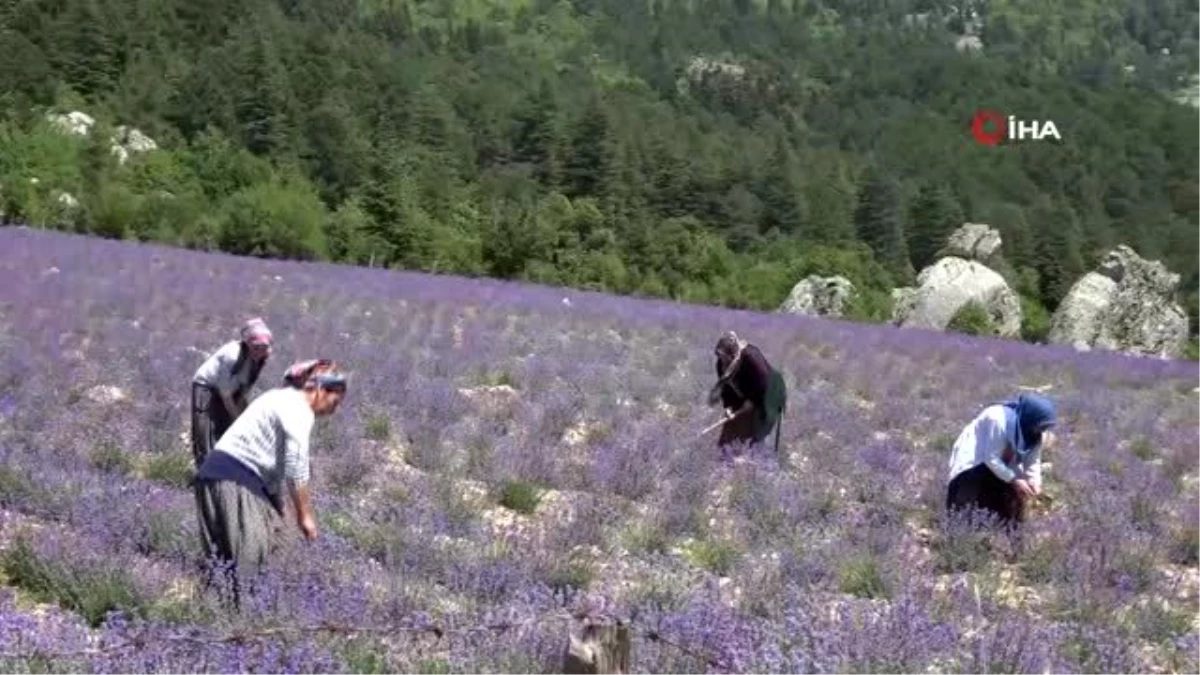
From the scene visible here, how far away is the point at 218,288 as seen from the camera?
18.0 metres

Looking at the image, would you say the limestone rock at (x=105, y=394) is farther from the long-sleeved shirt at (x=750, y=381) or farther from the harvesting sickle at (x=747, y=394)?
the long-sleeved shirt at (x=750, y=381)

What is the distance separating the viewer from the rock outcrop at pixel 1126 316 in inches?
1170

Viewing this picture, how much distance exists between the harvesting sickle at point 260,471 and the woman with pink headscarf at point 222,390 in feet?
5.92

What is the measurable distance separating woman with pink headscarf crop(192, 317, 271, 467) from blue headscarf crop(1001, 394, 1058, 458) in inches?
183

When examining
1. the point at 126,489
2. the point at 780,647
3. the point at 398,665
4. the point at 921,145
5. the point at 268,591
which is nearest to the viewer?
the point at 398,665

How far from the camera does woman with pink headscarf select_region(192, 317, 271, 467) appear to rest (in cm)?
715

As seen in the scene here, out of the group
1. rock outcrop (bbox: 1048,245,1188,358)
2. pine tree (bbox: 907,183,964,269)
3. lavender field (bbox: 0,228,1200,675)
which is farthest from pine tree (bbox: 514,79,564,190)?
lavender field (bbox: 0,228,1200,675)

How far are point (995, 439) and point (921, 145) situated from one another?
4074 inches

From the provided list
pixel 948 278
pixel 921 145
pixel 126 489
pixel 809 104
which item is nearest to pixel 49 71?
pixel 948 278

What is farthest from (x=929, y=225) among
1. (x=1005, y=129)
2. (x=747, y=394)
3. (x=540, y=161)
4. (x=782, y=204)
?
(x=747, y=394)

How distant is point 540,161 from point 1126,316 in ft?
134

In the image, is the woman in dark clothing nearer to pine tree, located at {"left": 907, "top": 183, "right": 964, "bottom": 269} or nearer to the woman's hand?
the woman's hand

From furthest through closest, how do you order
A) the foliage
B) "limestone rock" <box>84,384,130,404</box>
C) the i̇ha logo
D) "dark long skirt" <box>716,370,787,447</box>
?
the i̇ha logo, the foliage, "limestone rock" <box>84,384,130,404</box>, "dark long skirt" <box>716,370,787,447</box>

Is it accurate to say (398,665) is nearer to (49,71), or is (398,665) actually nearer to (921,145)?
(49,71)
